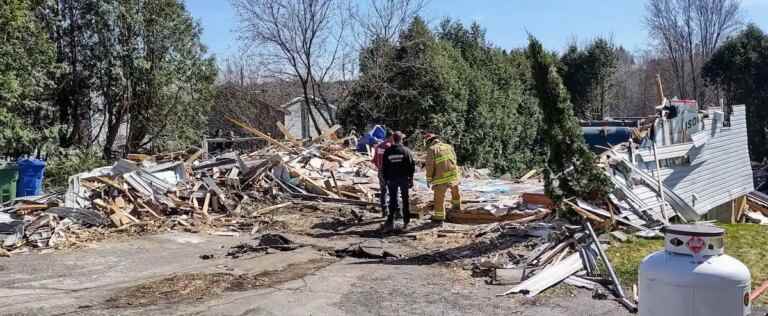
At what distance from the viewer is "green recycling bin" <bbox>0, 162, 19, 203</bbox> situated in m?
14.0

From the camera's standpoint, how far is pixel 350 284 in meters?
7.90

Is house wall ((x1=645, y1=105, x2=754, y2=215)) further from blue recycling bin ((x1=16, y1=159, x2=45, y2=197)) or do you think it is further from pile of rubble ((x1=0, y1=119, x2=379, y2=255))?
blue recycling bin ((x1=16, y1=159, x2=45, y2=197))

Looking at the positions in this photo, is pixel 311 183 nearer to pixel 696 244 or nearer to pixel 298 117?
pixel 696 244

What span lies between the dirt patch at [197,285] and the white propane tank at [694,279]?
526cm

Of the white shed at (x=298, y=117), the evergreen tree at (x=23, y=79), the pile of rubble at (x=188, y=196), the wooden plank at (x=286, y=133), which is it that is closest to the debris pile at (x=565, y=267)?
the pile of rubble at (x=188, y=196)

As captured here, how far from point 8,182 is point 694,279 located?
1457 cm

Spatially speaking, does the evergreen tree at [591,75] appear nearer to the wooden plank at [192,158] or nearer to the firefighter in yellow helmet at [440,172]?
the wooden plank at [192,158]

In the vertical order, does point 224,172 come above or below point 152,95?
below

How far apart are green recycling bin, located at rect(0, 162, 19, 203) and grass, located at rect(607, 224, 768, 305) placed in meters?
12.4

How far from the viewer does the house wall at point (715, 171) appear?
1270 cm

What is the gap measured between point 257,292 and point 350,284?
1120mm

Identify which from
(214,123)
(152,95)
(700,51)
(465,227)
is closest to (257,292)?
(465,227)

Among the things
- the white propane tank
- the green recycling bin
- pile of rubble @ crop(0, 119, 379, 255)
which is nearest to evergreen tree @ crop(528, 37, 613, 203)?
pile of rubble @ crop(0, 119, 379, 255)

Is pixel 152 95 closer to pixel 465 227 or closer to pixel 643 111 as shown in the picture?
pixel 465 227
